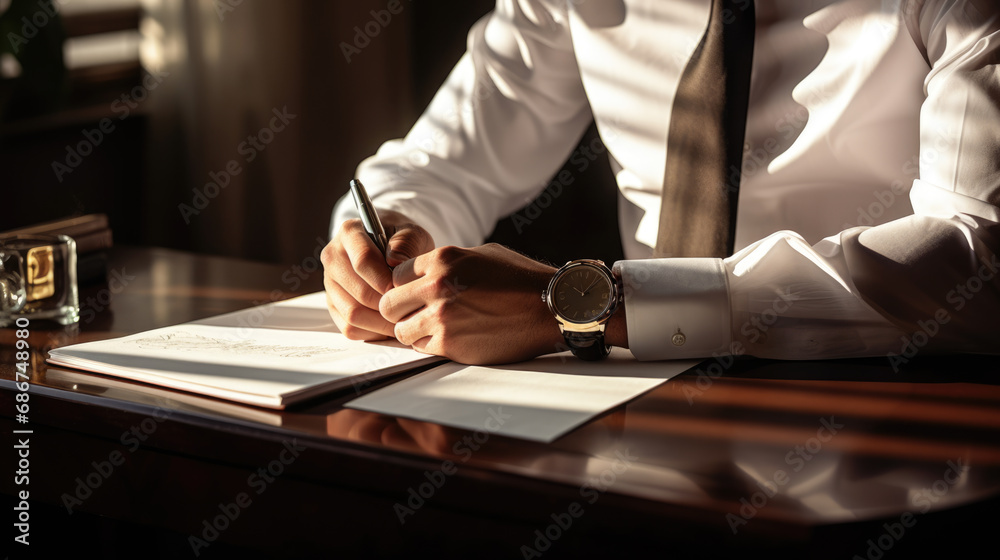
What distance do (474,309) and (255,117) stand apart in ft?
8.37

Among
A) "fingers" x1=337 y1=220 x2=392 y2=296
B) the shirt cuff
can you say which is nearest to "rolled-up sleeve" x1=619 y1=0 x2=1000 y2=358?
the shirt cuff

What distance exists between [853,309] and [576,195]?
203cm

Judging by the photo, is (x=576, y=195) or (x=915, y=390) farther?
(x=576, y=195)

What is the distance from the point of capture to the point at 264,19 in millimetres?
3266

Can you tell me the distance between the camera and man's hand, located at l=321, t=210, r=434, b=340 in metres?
1.20

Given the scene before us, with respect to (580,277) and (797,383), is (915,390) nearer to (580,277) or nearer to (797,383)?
(797,383)

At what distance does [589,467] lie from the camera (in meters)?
0.75

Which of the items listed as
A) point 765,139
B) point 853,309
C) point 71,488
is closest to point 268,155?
point 765,139
